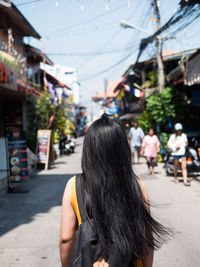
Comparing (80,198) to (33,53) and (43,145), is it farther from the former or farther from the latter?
(33,53)

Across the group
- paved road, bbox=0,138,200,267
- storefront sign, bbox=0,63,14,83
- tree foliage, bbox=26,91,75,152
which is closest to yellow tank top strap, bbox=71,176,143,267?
paved road, bbox=0,138,200,267

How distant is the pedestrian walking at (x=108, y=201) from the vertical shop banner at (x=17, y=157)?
721cm

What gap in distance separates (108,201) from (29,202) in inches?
234

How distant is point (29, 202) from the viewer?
Result: 713 centimetres

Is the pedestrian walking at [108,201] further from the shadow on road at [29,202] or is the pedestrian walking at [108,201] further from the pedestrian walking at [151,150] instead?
the pedestrian walking at [151,150]

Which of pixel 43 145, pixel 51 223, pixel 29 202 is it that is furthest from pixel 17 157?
pixel 43 145

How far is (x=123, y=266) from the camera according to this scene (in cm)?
148

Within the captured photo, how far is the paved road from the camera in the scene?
3.81m

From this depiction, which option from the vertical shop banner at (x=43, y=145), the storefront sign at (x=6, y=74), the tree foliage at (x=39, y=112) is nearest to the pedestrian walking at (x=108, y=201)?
the storefront sign at (x=6, y=74)

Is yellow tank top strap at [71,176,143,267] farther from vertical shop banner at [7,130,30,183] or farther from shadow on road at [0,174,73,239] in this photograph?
vertical shop banner at [7,130,30,183]

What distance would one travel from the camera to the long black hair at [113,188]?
61.8 inches

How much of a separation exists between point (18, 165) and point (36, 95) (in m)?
8.70

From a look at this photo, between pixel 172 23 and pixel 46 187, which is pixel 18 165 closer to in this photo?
pixel 46 187

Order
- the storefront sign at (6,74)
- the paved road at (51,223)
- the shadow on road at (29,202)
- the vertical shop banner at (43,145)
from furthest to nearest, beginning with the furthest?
the vertical shop banner at (43,145)
the storefront sign at (6,74)
the shadow on road at (29,202)
the paved road at (51,223)
